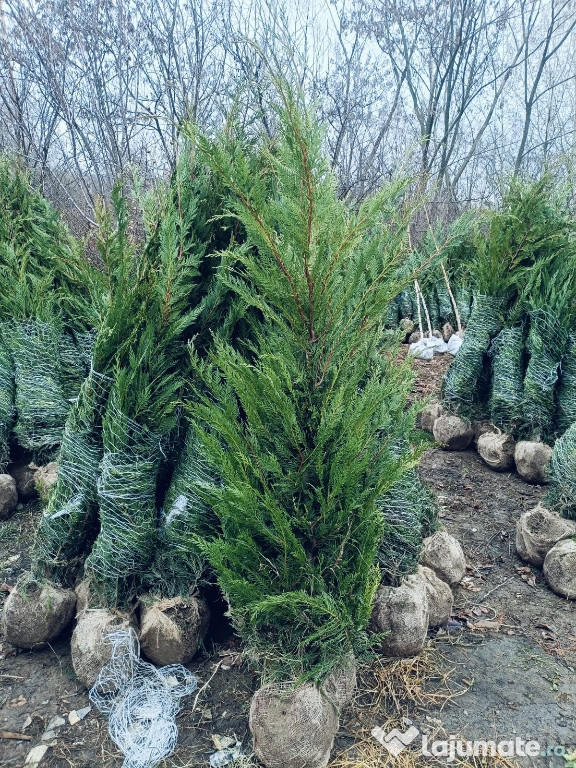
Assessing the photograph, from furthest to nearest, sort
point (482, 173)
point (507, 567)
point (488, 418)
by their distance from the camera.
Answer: point (482, 173)
point (488, 418)
point (507, 567)

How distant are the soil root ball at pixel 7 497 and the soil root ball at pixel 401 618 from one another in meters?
3.36

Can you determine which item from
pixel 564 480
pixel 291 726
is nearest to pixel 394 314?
pixel 564 480

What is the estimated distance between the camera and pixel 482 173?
19609mm

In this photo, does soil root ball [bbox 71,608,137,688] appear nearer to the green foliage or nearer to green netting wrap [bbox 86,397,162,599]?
green netting wrap [bbox 86,397,162,599]

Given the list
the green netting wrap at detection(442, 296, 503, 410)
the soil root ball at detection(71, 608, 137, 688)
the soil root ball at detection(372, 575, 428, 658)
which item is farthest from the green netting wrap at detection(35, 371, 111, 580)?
the green netting wrap at detection(442, 296, 503, 410)

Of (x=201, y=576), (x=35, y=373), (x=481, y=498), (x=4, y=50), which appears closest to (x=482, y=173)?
(x=4, y=50)

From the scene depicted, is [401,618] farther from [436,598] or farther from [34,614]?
[34,614]

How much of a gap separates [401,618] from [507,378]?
3.41 m

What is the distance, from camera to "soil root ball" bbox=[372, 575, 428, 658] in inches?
118

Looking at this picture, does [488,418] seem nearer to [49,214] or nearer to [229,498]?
[229,498]

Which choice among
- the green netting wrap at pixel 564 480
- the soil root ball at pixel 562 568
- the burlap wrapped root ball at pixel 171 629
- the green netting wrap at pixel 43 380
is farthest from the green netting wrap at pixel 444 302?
the burlap wrapped root ball at pixel 171 629

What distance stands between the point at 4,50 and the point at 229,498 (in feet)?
31.4

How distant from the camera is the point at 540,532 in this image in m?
4.04

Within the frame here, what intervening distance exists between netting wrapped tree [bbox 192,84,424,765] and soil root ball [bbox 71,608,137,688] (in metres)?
0.83
